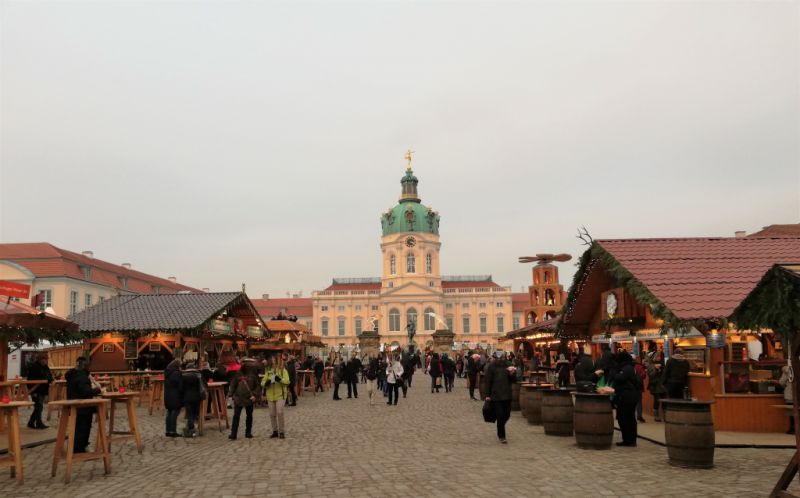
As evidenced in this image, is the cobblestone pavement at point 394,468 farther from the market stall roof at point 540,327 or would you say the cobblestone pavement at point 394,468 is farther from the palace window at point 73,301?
the palace window at point 73,301

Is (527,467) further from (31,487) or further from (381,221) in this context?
(381,221)

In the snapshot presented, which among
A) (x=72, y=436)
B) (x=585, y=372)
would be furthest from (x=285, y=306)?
(x=72, y=436)

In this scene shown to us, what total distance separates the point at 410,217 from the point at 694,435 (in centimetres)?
8851

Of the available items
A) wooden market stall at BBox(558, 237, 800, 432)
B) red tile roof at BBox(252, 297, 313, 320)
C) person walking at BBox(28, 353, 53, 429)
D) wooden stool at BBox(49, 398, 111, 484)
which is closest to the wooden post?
wooden market stall at BBox(558, 237, 800, 432)

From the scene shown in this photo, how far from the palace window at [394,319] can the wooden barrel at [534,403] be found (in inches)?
3193

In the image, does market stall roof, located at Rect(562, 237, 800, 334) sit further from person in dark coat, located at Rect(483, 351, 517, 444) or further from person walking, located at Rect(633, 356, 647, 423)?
person in dark coat, located at Rect(483, 351, 517, 444)

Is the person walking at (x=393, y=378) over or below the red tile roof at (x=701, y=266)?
below

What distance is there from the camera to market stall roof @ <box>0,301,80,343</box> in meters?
11.3

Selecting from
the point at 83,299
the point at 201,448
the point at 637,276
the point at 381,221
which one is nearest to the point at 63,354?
the point at 201,448

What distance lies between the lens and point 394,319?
9581 cm

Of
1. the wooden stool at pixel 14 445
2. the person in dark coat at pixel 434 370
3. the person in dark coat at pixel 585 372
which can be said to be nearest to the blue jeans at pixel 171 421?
the wooden stool at pixel 14 445

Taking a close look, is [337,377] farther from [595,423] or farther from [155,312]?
[595,423]

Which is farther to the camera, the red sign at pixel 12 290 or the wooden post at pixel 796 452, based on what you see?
the red sign at pixel 12 290

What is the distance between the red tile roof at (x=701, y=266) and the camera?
41.6 ft
